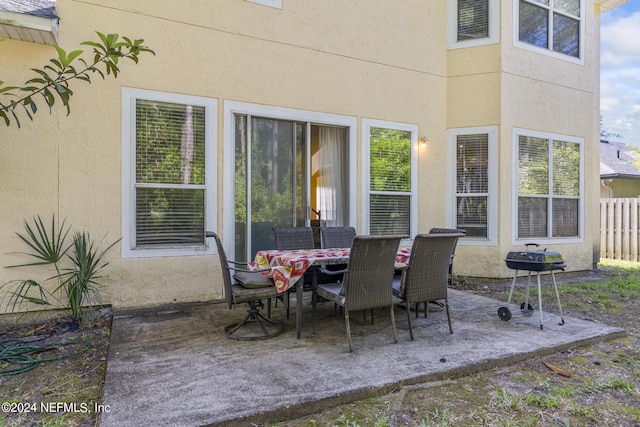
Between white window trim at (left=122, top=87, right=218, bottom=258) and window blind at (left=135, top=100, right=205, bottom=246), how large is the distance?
0.06m

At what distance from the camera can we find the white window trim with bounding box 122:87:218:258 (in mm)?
4496

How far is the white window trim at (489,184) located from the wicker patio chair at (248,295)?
13.7 feet

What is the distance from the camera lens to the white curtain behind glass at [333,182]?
5996mm

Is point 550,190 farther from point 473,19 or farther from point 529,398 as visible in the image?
point 529,398

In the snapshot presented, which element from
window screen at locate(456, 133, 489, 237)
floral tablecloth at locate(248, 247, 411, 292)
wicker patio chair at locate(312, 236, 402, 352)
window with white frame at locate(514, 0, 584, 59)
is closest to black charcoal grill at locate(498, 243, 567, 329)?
floral tablecloth at locate(248, 247, 411, 292)

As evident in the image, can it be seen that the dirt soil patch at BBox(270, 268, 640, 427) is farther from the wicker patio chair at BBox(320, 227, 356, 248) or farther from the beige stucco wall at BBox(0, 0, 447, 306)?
the beige stucco wall at BBox(0, 0, 447, 306)

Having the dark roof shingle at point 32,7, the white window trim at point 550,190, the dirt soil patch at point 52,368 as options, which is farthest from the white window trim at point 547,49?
the dirt soil patch at point 52,368

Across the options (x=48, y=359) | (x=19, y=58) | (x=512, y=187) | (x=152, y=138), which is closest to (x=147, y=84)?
(x=152, y=138)

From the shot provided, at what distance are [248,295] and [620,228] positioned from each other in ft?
33.0

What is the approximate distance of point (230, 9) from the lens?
5070 millimetres

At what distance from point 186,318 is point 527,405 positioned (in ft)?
10.8

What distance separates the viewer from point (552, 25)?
23.2 feet

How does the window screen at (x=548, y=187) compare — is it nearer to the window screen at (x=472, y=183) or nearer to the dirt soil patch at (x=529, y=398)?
the window screen at (x=472, y=183)

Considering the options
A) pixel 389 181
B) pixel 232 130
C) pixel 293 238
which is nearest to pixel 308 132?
pixel 232 130
